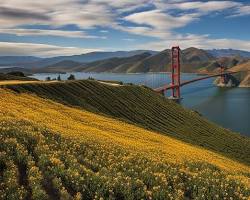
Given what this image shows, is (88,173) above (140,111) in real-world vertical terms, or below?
above

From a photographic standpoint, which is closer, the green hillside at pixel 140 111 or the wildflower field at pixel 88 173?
the wildflower field at pixel 88 173

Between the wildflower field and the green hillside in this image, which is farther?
the green hillside

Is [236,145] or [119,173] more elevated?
[119,173]

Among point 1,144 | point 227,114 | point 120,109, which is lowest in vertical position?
point 227,114

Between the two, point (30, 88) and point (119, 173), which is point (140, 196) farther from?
point (30, 88)

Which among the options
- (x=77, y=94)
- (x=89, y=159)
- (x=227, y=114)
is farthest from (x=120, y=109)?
(x=227, y=114)

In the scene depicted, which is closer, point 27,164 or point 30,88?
point 27,164

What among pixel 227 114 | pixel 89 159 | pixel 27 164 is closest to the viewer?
pixel 27 164

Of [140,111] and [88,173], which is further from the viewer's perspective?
[140,111]
